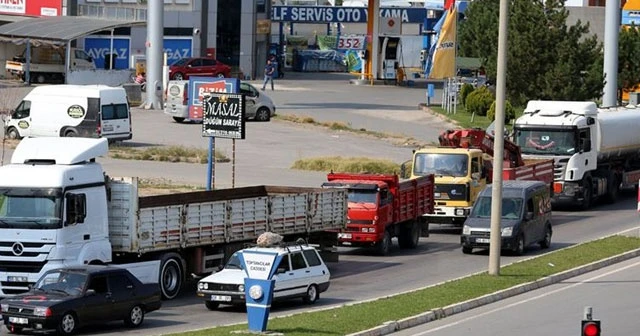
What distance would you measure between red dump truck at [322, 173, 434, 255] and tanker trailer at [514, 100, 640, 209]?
10060 millimetres

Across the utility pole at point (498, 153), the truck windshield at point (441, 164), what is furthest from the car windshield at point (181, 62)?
the utility pole at point (498, 153)

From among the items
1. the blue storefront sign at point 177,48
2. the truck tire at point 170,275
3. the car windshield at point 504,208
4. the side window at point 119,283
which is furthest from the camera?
the blue storefront sign at point 177,48

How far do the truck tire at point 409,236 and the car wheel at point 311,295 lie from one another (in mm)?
9554

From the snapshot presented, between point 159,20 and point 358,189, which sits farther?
point 159,20

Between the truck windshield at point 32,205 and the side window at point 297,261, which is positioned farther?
the side window at point 297,261

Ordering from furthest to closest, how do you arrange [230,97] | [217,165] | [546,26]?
[546,26], [217,165], [230,97]

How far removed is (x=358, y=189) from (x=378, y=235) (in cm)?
127

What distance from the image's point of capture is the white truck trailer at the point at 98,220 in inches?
1034

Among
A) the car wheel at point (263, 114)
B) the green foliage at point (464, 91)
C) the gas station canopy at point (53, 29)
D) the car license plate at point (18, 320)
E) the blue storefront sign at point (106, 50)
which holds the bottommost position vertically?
the car license plate at point (18, 320)

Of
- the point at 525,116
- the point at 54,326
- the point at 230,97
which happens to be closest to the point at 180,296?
the point at 54,326

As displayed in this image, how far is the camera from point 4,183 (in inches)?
1049

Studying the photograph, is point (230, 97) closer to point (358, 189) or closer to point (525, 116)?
point (358, 189)

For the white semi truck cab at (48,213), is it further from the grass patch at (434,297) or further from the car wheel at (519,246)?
the car wheel at (519,246)

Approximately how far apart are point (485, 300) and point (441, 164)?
13.0 metres
